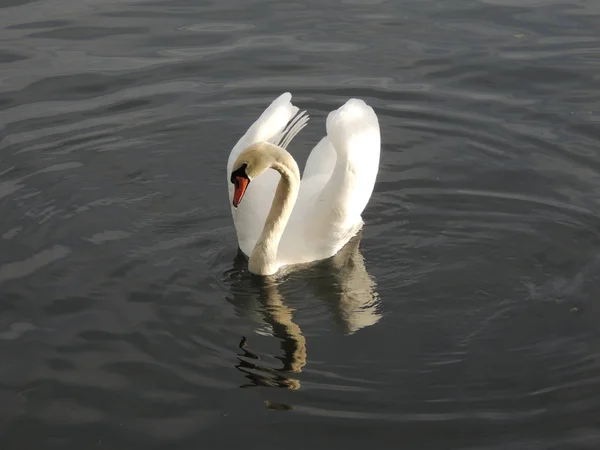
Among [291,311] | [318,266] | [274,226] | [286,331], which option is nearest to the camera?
[286,331]

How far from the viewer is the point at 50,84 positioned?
1202 centimetres

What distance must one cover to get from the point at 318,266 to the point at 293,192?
0.73 meters

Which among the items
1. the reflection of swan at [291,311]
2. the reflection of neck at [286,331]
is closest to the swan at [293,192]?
the reflection of swan at [291,311]

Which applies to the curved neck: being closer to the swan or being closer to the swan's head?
the swan

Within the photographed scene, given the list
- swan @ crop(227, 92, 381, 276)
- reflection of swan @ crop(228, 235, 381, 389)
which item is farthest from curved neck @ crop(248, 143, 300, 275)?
reflection of swan @ crop(228, 235, 381, 389)

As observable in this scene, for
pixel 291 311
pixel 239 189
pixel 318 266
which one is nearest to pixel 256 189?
pixel 318 266

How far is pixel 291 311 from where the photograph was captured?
7.86 meters

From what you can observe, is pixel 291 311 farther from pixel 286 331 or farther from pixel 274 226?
pixel 274 226

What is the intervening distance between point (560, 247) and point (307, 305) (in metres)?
2.09

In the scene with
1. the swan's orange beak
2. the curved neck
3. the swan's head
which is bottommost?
the curved neck

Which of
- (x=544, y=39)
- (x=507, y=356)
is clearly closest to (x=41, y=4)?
(x=544, y=39)

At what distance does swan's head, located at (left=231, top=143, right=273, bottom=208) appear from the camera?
26.0 ft

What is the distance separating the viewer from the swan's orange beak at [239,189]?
7.87m

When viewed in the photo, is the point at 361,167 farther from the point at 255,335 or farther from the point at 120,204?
the point at 120,204
